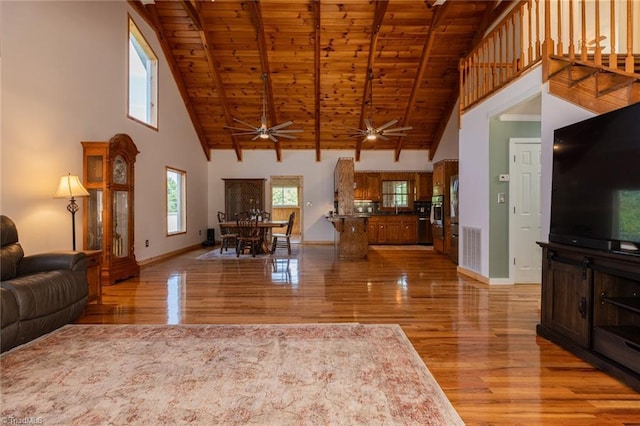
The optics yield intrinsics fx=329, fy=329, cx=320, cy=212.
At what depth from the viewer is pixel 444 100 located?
835cm

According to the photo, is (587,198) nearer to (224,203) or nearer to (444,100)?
(444,100)

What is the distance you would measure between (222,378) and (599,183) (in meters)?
2.96

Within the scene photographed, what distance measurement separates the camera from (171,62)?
7.14 meters

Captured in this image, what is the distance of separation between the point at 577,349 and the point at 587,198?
1150 millimetres

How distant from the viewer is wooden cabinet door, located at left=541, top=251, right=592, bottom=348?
8.02 ft

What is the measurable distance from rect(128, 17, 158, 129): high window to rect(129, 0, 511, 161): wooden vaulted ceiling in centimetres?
46

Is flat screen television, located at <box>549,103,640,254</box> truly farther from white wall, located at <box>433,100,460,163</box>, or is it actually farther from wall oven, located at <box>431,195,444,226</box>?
white wall, located at <box>433,100,460,163</box>

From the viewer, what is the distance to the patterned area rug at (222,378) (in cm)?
175

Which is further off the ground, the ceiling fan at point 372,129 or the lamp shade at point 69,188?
the ceiling fan at point 372,129

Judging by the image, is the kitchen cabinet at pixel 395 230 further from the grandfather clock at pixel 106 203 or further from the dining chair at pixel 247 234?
the grandfather clock at pixel 106 203

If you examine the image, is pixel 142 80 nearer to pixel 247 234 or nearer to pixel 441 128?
pixel 247 234

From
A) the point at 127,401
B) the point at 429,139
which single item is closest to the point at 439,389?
the point at 127,401

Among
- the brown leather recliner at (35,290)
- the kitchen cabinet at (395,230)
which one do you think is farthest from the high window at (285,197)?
the brown leather recliner at (35,290)

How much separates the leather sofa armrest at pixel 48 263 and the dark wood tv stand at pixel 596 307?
440 cm
